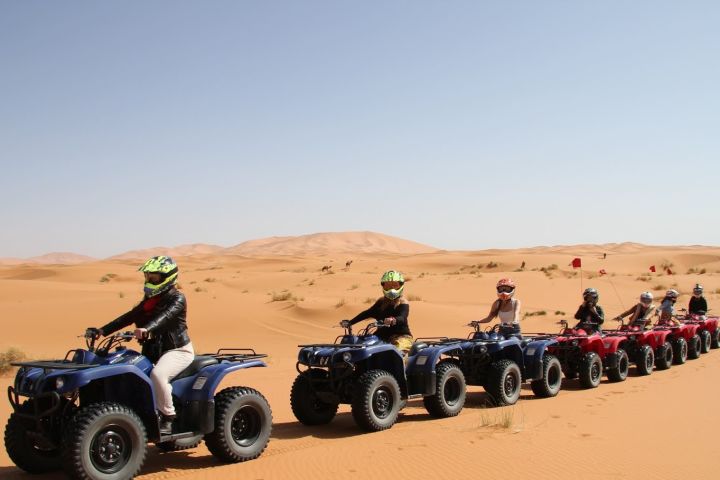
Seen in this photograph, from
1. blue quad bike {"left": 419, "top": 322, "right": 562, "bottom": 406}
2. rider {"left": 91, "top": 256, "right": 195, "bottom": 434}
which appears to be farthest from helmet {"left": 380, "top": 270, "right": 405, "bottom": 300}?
rider {"left": 91, "top": 256, "right": 195, "bottom": 434}

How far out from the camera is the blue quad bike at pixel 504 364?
9.58m

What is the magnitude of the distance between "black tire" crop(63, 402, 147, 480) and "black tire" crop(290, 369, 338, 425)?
2.94 metres

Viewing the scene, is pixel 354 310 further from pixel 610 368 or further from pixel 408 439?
pixel 408 439

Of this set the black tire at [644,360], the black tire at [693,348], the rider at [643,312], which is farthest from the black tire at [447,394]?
the black tire at [693,348]

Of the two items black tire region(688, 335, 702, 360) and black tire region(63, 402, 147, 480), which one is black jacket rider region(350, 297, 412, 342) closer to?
black tire region(63, 402, 147, 480)

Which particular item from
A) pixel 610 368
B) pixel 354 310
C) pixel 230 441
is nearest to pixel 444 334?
pixel 354 310

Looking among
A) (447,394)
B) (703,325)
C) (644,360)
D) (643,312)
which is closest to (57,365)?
(447,394)

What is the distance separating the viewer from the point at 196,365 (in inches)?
266

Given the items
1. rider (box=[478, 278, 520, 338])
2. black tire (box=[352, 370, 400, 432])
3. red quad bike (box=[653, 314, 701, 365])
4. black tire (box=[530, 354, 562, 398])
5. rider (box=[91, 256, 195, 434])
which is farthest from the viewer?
red quad bike (box=[653, 314, 701, 365])

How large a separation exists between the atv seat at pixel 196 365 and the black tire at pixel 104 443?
2.66 ft

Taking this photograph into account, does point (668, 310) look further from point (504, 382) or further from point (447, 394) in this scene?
point (447, 394)

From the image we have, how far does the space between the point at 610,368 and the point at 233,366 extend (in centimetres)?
782

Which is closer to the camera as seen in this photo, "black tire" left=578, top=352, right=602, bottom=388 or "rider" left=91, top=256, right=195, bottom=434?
"rider" left=91, top=256, right=195, bottom=434

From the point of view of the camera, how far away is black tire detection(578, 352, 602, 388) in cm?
1120
